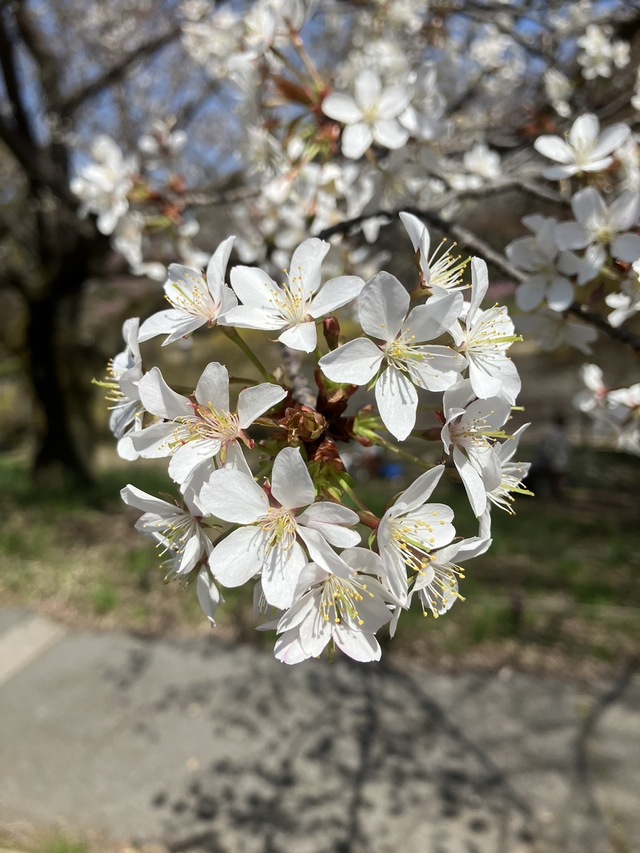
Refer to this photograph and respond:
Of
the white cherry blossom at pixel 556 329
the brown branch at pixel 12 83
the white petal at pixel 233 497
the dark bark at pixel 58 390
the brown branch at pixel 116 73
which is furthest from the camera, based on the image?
the dark bark at pixel 58 390

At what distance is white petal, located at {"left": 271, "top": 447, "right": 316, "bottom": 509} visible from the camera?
0.67 m

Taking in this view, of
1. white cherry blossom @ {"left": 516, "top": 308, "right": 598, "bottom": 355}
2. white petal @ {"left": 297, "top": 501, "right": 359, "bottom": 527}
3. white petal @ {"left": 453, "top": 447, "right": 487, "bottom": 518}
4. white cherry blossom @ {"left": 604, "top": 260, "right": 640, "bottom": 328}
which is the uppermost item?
white petal @ {"left": 297, "top": 501, "right": 359, "bottom": 527}

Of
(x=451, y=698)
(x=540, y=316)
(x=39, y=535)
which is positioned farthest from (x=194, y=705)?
(x=540, y=316)

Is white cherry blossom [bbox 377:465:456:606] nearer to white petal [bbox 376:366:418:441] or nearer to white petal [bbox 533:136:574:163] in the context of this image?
white petal [bbox 376:366:418:441]

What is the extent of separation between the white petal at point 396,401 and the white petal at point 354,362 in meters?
0.02

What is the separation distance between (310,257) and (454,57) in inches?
58.9

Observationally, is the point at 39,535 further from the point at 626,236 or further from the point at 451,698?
the point at 626,236

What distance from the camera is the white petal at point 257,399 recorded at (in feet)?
2.29

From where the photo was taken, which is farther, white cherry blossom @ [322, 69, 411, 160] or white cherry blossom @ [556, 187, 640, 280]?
white cherry blossom @ [322, 69, 411, 160]

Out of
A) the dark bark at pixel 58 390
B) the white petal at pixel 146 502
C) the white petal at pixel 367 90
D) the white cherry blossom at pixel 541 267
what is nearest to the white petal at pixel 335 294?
the white petal at pixel 146 502

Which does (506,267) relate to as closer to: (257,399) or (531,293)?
(531,293)

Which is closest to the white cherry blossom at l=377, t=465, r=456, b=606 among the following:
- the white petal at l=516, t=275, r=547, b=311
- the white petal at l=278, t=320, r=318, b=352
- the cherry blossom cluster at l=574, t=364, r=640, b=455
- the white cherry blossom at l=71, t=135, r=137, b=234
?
the white petal at l=278, t=320, r=318, b=352

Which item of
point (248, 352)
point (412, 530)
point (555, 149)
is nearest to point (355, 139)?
point (555, 149)

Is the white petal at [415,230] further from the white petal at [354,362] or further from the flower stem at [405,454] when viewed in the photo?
the flower stem at [405,454]
